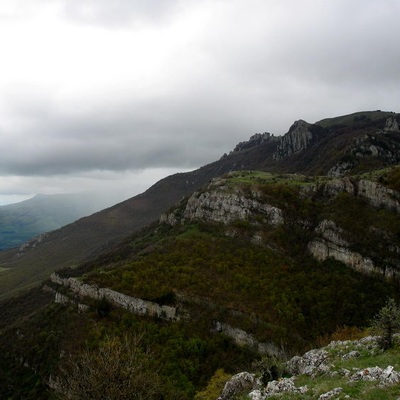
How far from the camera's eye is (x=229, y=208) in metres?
122

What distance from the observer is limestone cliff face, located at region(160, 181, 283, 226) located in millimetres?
117188

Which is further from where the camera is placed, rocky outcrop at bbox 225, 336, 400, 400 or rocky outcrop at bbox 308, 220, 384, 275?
rocky outcrop at bbox 308, 220, 384, 275

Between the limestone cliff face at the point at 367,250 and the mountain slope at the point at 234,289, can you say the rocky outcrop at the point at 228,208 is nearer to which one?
the mountain slope at the point at 234,289

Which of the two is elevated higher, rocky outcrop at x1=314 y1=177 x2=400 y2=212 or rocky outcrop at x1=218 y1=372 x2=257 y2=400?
rocky outcrop at x1=314 y1=177 x2=400 y2=212

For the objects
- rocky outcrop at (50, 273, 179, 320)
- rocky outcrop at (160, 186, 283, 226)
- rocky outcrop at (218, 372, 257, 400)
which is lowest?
rocky outcrop at (50, 273, 179, 320)

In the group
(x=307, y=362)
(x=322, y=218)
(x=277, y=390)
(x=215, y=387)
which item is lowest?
(x=215, y=387)

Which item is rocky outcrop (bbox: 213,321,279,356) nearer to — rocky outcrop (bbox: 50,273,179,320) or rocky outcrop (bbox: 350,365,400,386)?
rocky outcrop (bbox: 50,273,179,320)

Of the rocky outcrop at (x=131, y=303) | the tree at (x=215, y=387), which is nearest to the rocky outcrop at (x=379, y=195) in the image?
the rocky outcrop at (x=131, y=303)

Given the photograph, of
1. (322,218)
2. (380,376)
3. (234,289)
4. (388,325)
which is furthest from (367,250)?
(380,376)

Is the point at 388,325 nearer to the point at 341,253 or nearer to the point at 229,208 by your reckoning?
the point at 341,253

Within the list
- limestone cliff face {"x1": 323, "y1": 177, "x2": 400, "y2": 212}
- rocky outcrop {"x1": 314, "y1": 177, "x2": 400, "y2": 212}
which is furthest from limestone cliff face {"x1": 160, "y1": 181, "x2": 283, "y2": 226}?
limestone cliff face {"x1": 323, "y1": 177, "x2": 400, "y2": 212}

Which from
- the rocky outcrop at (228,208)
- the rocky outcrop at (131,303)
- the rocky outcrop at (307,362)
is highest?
the rocky outcrop at (228,208)

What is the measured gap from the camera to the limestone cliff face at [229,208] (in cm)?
11719

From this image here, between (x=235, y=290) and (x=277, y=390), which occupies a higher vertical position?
(x=277, y=390)
